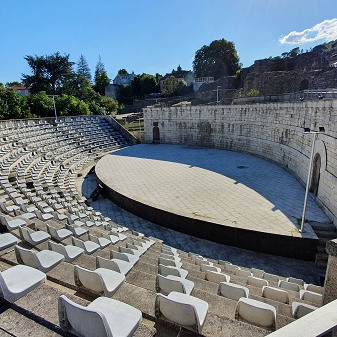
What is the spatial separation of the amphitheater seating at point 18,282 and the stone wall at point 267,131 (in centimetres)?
925

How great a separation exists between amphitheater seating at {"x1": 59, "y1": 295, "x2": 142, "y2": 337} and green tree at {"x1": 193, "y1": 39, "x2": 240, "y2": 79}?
57296 mm

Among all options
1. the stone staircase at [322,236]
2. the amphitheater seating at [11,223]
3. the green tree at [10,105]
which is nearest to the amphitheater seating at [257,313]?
the amphitheater seating at [11,223]

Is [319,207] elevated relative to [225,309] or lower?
lower

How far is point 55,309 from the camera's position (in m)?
2.15

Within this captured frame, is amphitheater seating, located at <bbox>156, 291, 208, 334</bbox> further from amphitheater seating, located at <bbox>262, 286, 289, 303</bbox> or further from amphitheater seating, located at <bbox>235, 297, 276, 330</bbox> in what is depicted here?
amphitheater seating, located at <bbox>262, 286, 289, 303</bbox>

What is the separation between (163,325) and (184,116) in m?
23.4

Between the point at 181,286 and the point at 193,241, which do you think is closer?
the point at 181,286

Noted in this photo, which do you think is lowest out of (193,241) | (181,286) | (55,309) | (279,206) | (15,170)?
(193,241)

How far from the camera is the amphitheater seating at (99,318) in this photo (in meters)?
1.66

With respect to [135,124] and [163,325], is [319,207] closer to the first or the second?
[163,325]

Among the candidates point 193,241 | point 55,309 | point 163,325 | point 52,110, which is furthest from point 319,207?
point 52,110

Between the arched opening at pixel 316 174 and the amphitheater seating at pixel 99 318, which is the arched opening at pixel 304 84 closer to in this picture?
the arched opening at pixel 316 174

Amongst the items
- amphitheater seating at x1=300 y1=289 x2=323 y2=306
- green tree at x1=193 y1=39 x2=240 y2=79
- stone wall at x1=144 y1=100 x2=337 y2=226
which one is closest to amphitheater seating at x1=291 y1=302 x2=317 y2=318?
amphitheater seating at x1=300 y1=289 x2=323 y2=306

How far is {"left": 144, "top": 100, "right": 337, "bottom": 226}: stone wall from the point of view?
936 cm
